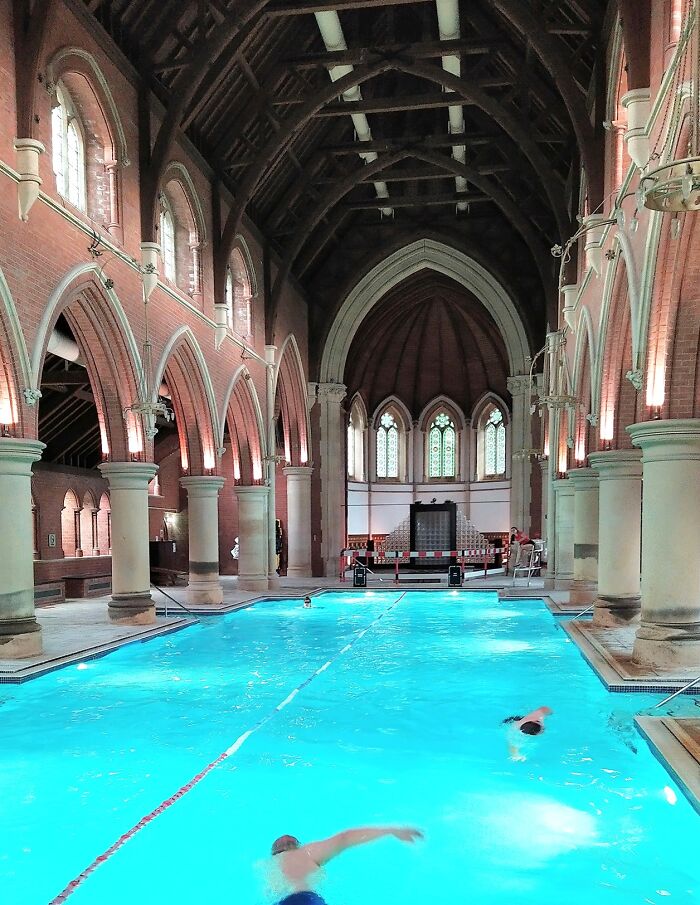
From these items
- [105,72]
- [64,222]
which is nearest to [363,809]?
[64,222]

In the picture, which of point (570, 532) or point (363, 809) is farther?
point (570, 532)

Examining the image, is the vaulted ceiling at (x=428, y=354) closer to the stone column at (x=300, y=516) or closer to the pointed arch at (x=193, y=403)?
the stone column at (x=300, y=516)

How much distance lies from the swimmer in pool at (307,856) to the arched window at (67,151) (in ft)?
36.0

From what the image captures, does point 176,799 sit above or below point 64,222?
below

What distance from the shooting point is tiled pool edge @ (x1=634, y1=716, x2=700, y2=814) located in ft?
20.4

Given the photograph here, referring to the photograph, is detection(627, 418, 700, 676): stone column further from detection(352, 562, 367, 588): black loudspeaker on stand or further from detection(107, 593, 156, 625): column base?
detection(352, 562, 367, 588): black loudspeaker on stand

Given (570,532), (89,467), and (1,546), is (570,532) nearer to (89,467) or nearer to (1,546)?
(1,546)

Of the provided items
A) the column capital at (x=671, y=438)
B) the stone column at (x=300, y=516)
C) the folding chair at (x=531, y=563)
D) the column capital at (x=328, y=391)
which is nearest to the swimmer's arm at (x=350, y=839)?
the column capital at (x=671, y=438)

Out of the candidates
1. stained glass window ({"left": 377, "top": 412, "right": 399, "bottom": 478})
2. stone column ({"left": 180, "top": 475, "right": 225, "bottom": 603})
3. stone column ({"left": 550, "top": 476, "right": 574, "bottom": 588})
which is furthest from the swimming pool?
stained glass window ({"left": 377, "top": 412, "right": 399, "bottom": 478})

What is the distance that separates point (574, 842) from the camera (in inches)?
231

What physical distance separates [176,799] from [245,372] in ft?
53.1

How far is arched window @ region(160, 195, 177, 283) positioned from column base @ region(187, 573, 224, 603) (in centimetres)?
715

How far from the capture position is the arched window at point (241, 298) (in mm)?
22250

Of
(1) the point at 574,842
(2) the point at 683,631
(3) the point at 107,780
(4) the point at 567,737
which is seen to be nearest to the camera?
(1) the point at 574,842
